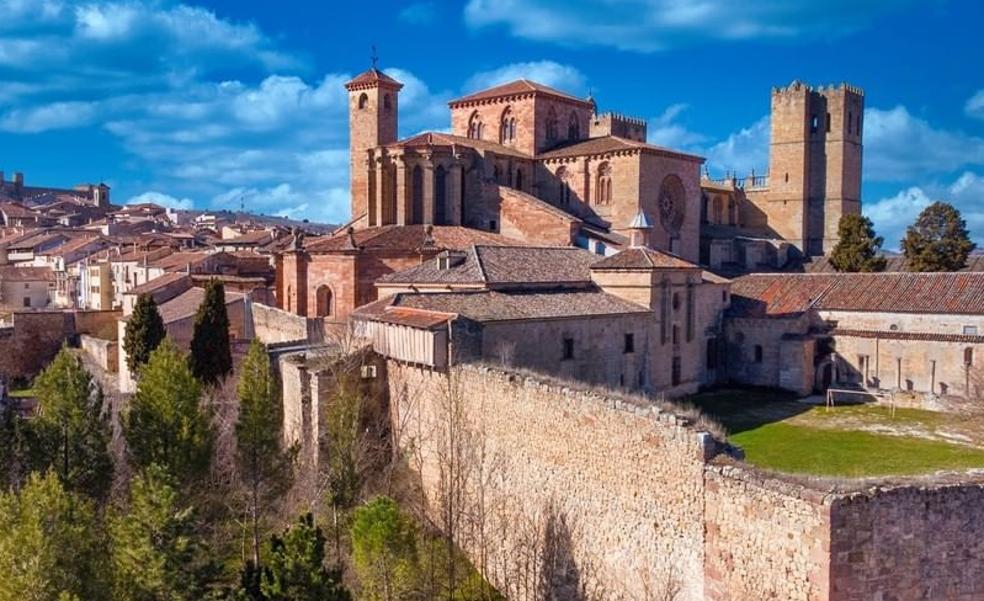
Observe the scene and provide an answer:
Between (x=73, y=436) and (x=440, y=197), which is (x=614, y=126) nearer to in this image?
(x=440, y=197)

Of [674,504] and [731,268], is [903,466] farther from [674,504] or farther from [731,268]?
[731,268]

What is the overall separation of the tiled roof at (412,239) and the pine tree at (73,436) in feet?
41.3

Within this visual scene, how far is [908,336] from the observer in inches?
1078

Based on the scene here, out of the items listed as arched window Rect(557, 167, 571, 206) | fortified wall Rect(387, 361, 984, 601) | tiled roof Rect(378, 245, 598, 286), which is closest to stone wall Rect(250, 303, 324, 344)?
tiled roof Rect(378, 245, 598, 286)

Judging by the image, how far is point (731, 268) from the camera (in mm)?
41375

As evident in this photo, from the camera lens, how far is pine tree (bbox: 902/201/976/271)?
39125mm

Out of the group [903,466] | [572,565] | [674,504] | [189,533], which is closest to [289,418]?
[189,533]

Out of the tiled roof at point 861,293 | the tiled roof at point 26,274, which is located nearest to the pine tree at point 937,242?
the tiled roof at point 861,293

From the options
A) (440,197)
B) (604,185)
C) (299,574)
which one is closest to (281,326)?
(440,197)

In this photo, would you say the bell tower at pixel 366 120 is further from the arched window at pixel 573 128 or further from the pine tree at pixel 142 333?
the pine tree at pixel 142 333

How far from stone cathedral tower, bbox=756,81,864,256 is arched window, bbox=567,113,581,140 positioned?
17.9 metres

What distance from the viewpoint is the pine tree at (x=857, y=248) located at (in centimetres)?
4053

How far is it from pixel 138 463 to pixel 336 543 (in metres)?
4.50

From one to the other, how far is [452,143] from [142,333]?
12867 millimetres
